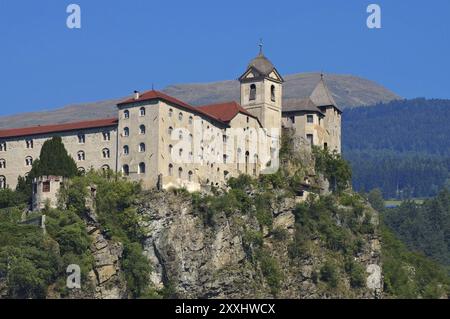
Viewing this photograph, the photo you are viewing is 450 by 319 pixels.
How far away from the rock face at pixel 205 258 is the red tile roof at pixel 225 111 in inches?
399

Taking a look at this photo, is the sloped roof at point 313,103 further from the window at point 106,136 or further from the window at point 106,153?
the window at point 106,153

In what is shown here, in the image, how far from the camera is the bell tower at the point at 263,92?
381 feet

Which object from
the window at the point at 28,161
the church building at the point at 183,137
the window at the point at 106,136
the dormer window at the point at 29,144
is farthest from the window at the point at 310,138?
the window at the point at 28,161

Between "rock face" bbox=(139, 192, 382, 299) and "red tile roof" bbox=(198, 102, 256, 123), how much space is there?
10126 mm

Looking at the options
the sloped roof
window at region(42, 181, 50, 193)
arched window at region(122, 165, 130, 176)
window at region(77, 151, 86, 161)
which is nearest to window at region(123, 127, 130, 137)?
arched window at region(122, 165, 130, 176)

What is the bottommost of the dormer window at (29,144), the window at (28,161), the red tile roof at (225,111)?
the window at (28,161)

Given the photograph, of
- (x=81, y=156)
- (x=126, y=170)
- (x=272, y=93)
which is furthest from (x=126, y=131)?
(x=272, y=93)

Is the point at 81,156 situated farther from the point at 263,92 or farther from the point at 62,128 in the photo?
the point at 263,92

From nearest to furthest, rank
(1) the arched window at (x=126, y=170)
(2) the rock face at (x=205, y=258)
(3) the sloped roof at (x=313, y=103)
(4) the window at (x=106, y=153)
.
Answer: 1. (2) the rock face at (x=205, y=258)
2. (1) the arched window at (x=126, y=170)
3. (4) the window at (x=106, y=153)
4. (3) the sloped roof at (x=313, y=103)

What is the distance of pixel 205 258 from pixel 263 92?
20875 millimetres

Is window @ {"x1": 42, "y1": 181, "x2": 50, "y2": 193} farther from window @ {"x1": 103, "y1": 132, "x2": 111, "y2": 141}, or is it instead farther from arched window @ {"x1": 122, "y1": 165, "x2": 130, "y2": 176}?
window @ {"x1": 103, "y1": 132, "x2": 111, "y2": 141}

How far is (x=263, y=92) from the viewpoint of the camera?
11625 centimetres

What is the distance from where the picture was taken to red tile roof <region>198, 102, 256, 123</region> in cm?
Result: 11131
